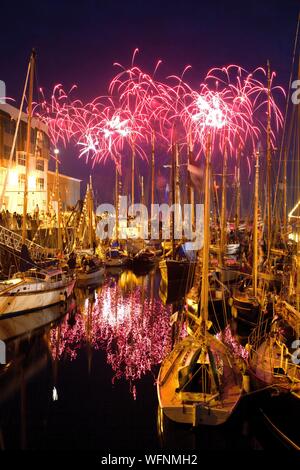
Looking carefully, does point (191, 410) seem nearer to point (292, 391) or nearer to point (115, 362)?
point (292, 391)

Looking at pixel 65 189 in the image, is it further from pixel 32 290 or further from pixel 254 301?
pixel 254 301

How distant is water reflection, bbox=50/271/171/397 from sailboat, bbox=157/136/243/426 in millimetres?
3934

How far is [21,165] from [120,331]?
112 ft

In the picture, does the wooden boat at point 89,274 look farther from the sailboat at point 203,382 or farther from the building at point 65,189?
the sailboat at point 203,382

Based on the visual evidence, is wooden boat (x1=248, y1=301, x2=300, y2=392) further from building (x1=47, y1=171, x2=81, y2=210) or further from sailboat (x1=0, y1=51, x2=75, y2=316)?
building (x1=47, y1=171, x2=81, y2=210)

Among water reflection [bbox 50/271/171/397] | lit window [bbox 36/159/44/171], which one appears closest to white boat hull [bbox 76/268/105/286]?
water reflection [bbox 50/271/171/397]

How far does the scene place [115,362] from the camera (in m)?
18.6

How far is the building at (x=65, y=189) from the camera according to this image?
194 feet

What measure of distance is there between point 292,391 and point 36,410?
28.3 ft

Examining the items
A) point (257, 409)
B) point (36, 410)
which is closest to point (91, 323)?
point (36, 410)

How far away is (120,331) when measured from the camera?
23.3 metres

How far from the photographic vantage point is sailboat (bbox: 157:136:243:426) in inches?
446

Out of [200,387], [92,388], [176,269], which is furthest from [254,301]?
[176,269]
